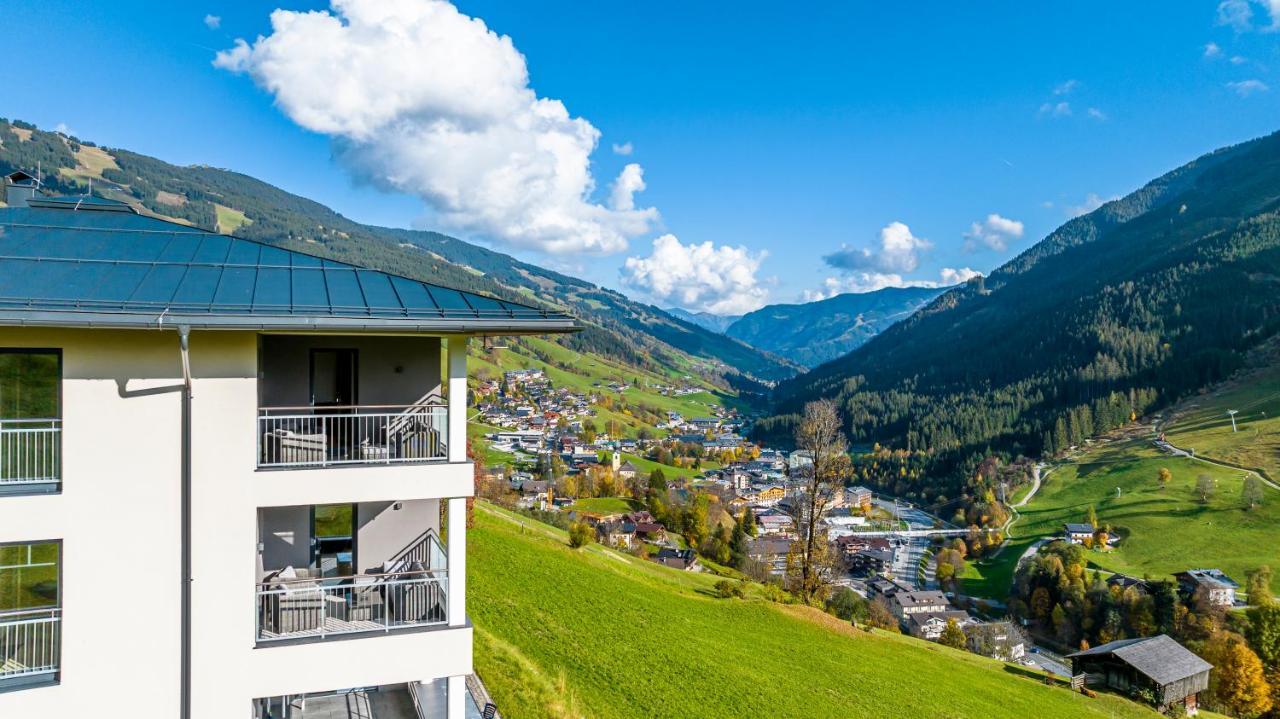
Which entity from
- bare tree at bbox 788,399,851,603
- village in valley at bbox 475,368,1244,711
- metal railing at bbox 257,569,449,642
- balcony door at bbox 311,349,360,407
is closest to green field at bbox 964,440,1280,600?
village in valley at bbox 475,368,1244,711

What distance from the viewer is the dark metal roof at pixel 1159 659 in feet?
125

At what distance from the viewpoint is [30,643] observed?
27.5ft

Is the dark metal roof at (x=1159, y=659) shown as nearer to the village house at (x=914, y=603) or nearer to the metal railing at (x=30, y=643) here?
the village house at (x=914, y=603)

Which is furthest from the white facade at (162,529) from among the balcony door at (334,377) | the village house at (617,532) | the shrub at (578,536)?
the village house at (617,532)

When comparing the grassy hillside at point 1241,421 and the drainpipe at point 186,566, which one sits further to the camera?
the grassy hillside at point 1241,421

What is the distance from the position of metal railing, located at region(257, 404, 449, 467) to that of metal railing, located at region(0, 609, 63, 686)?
10.1 ft

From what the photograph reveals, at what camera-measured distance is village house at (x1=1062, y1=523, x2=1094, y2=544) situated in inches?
3590

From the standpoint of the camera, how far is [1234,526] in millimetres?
84750

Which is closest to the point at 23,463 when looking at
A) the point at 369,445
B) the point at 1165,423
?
the point at 369,445

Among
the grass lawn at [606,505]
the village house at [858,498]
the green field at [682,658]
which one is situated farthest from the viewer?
the village house at [858,498]

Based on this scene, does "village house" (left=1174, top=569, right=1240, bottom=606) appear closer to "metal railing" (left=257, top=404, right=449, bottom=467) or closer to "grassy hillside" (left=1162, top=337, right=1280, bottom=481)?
"grassy hillside" (left=1162, top=337, right=1280, bottom=481)

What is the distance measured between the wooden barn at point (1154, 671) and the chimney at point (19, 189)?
51.5 meters

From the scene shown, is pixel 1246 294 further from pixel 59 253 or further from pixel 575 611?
pixel 59 253

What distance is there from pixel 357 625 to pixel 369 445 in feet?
8.68
